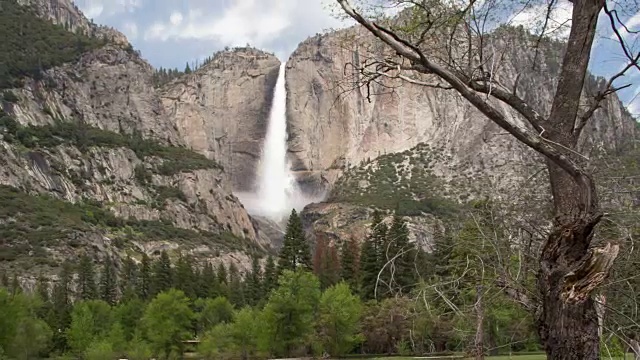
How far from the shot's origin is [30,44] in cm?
15388

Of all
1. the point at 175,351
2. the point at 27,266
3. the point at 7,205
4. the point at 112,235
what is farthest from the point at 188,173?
the point at 175,351

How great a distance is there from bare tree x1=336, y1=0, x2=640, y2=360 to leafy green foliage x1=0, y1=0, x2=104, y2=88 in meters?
143

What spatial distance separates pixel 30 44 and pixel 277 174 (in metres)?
71.4

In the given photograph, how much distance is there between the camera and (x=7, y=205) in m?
104

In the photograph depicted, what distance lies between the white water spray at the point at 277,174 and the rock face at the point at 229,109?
2.17 metres

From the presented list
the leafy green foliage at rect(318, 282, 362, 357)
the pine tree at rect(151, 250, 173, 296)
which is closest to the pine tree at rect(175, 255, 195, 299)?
the pine tree at rect(151, 250, 173, 296)

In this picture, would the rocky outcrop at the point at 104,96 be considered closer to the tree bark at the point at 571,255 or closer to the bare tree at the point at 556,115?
the bare tree at the point at 556,115

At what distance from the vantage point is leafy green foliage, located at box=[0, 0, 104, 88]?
455ft

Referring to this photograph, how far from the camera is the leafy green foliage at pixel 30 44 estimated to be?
455 feet

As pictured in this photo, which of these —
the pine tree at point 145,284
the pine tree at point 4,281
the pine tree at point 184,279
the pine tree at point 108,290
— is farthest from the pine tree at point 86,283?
the pine tree at point 184,279

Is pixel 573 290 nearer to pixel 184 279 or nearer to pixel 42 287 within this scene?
pixel 184 279

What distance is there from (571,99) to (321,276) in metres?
68.6

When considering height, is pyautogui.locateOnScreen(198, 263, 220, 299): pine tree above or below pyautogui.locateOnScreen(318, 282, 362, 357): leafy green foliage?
above

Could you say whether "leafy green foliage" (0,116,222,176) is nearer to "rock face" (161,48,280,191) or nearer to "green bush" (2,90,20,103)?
"green bush" (2,90,20,103)
